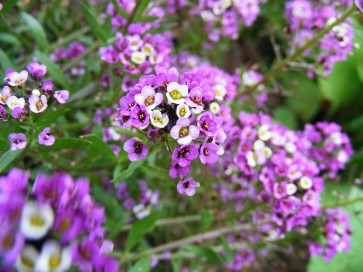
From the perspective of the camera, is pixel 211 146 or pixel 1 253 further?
pixel 211 146

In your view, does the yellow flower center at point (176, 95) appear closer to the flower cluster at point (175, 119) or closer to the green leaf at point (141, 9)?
the flower cluster at point (175, 119)

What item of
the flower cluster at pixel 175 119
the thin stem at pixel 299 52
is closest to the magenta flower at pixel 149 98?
the flower cluster at pixel 175 119

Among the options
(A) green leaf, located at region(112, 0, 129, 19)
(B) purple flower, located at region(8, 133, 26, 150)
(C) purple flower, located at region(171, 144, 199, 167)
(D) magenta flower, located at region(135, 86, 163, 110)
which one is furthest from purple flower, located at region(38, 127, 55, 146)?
(A) green leaf, located at region(112, 0, 129, 19)

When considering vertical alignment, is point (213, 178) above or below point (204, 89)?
below

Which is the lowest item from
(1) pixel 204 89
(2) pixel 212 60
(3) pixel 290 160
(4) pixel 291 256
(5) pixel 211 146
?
(4) pixel 291 256

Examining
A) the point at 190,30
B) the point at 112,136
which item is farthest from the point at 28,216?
the point at 190,30

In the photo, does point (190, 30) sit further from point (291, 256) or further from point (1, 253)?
point (1, 253)

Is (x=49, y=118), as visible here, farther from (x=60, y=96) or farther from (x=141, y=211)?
(x=141, y=211)

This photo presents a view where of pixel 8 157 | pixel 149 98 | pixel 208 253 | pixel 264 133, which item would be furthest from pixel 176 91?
pixel 208 253
